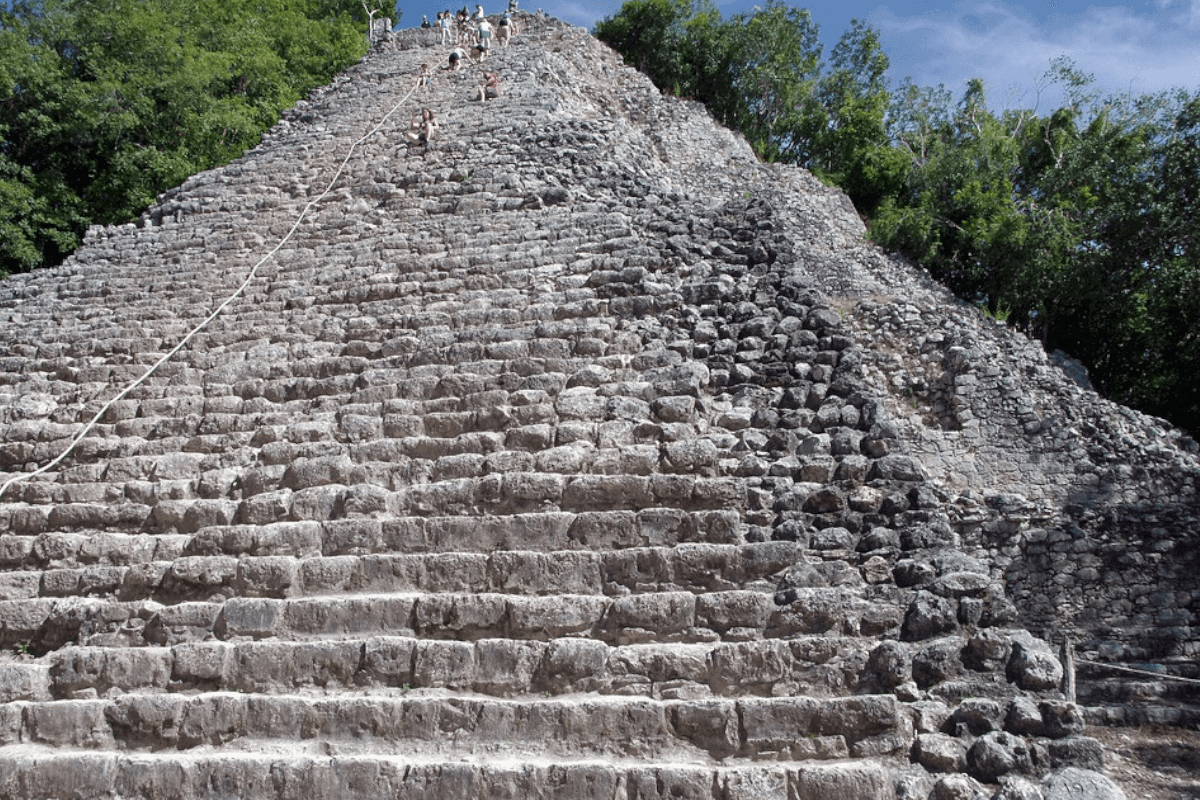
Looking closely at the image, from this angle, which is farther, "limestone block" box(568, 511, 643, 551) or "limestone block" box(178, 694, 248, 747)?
"limestone block" box(568, 511, 643, 551)

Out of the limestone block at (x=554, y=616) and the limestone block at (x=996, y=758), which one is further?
the limestone block at (x=554, y=616)

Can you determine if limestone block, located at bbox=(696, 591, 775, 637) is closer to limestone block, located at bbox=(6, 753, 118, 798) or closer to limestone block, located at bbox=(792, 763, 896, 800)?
limestone block, located at bbox=(792, 763, 896, 800)

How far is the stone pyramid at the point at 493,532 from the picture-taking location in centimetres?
296

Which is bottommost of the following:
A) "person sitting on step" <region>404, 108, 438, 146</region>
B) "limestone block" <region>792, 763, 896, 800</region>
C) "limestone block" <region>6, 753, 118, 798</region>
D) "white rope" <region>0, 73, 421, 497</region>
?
"limestone block" <region>6, 753, 118, 798</region>

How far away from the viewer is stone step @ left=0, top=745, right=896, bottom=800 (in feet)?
9.00

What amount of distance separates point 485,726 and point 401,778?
1.22 feet

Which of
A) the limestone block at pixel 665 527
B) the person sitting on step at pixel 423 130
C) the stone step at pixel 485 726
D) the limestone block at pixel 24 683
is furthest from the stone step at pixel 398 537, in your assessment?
the person sitting on step at pixel 423 130

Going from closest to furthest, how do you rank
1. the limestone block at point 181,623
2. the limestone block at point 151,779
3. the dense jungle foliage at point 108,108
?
the limestone block at point 151,779 → the limestone block at point 181,623 → the dense jungle foliage at point 108,108

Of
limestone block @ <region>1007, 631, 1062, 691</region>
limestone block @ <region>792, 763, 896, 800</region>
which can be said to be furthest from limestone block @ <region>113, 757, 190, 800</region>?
limestone block @ <region>1007, 631, 1062, 691</region>

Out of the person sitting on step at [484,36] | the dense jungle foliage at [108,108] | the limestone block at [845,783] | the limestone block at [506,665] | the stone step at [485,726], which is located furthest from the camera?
the person sitting on step at [484,36]

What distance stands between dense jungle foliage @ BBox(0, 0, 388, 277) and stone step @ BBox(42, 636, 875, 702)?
430 inches

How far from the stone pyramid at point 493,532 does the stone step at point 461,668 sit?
2 centimetres

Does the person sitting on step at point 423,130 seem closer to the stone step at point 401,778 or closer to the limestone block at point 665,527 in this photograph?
the limestone block at point 665,527

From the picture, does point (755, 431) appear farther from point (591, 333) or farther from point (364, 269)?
point (364, 269)
